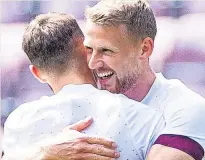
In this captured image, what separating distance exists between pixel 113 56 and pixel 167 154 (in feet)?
1.28

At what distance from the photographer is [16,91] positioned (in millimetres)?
3805

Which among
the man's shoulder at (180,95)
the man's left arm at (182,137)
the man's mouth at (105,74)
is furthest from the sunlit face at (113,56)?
the man's left arm at (182,137)

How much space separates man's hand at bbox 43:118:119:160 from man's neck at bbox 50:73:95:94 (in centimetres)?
13

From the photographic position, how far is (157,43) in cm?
364

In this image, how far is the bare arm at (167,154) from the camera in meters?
1.89

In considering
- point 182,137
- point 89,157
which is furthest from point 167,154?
point 89,157

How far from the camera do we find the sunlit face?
216 centimetres

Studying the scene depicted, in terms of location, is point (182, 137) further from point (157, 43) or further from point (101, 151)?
point (157, 43)

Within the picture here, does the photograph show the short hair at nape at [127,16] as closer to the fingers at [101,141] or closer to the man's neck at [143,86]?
the man's neck at [143,86]

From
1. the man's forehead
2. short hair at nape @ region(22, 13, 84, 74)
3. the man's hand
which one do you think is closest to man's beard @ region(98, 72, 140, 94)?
the man's forehead

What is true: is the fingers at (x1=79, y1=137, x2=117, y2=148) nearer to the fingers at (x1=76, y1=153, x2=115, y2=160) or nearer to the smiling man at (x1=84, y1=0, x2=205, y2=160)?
the fingers at (x1=76, y1=153, x2=115, y2=160)

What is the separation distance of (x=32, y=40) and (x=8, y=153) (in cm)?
31

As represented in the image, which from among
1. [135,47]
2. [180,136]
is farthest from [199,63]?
[180,136]

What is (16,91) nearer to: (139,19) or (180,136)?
(139,19)
